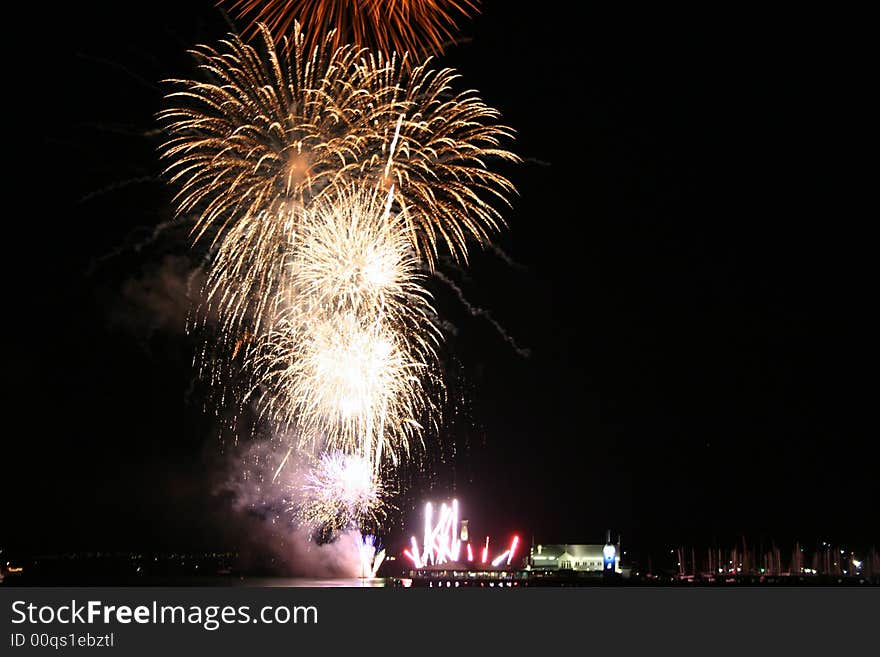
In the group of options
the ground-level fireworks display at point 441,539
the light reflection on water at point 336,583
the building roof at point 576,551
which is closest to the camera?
the light reflection on water at point 336,583

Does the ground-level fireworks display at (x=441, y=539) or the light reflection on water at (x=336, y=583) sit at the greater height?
the ground-level fireworks display at (x=441, y=539)

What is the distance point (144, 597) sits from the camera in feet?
65.8

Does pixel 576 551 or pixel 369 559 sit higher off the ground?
pixel 576 551

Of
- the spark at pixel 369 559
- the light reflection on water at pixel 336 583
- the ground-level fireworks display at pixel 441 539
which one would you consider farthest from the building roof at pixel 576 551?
the light reflection on water at pixel 336 583

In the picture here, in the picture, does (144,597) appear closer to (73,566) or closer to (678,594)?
(678,594)

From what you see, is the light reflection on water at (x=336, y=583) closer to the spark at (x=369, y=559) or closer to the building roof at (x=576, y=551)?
the spark at (x=369, y=559)

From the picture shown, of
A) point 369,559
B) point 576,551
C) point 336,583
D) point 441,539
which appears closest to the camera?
point 336,583

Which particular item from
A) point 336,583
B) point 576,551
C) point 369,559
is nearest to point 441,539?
point 369,559

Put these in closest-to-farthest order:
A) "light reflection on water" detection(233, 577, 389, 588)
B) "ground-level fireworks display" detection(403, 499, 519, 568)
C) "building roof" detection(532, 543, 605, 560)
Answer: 1. "light reflection on water" detection(233, 577, 389, 588)
2. "ground-level fireworks display" detection(403, 499, 519, 568)
3. "building roof" detection(532, 543, 605, 560)

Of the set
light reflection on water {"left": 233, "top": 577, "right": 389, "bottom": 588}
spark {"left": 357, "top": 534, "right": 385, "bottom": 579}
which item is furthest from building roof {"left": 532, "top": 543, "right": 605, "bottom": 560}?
light reflection on water {"left": 233, "top": 577, "right": 389, "bottom": 588}

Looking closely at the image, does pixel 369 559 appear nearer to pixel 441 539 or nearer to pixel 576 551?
pixel 441 539

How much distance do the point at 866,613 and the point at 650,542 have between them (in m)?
122

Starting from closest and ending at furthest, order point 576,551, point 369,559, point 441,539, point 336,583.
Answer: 1. point 336,583
2. point 441,539
3. point 369,559
4. point 576,551

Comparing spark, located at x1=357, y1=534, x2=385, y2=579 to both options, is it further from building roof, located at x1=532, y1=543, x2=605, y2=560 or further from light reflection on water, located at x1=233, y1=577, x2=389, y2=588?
building roof, located at x1=532, y1=543, x2=605, y2=560
